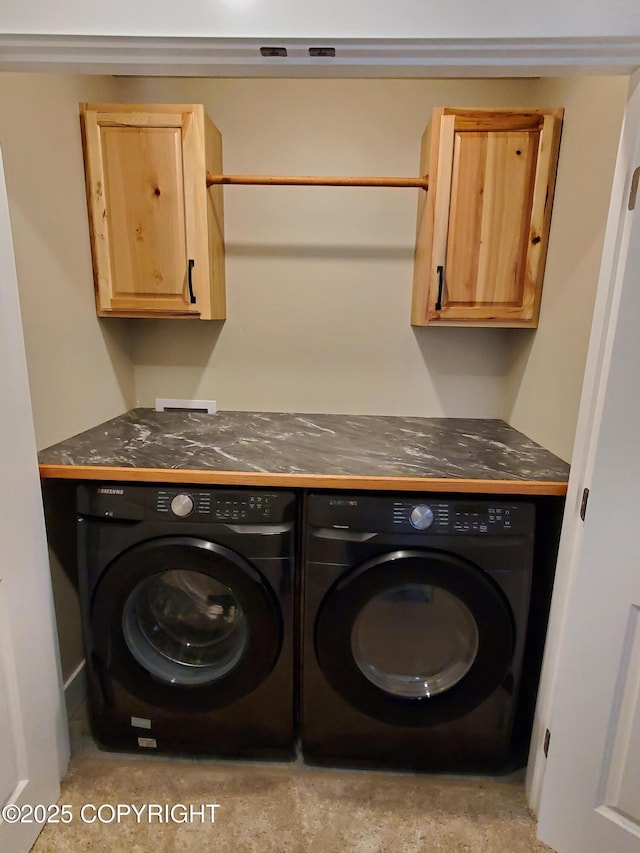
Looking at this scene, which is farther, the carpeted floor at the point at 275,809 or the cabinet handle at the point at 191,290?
the cabinet handle at the point at 191,290

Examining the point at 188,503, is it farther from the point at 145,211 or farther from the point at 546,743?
the point at 546,743

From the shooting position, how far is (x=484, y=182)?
5.40ft

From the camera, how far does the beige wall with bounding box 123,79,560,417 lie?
6.12ft

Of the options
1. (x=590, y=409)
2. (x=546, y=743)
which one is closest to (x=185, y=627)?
(x=546, y=743)

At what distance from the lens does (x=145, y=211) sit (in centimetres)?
170

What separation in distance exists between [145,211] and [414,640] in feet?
5.85

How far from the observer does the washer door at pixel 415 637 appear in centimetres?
133

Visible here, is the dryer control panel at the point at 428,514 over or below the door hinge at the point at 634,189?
below

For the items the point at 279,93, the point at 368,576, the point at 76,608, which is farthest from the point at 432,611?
the point at 279,93

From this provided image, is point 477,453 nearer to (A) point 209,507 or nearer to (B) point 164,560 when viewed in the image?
(A) point 209,507

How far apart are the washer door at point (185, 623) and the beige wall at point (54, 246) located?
560mm

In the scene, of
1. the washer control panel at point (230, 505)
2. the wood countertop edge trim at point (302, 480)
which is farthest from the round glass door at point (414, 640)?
the washer control panel at point (230, 505)

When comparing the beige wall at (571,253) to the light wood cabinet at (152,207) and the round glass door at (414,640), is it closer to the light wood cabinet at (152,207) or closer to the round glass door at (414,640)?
the round glass door at (414,640)

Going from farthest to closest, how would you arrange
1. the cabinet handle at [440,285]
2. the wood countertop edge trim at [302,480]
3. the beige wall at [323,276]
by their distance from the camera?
1. the beige wall at [323,276]
2. the cabinet handle at [440,285]
3. the wood countertop edge trim at [302,480]
